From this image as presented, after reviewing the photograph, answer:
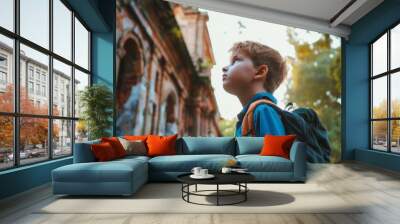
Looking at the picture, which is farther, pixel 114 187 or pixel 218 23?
pixel 218 23

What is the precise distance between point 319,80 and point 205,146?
404cm

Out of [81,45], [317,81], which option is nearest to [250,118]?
[317,81]

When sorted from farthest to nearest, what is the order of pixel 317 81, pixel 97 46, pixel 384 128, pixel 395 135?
1. pixel 317 81
2. pixel 97 46
3. pixel 384 128
4. pixel 395 135

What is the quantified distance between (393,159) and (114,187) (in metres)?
5.63

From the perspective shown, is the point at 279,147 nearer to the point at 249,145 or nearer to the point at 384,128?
the point at 249,145

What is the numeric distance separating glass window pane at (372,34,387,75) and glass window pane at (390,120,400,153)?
129 cm

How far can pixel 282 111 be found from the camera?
8.97 m

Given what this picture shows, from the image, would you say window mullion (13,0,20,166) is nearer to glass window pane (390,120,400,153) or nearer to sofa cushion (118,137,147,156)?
sofa cushion (118,137,147,156)

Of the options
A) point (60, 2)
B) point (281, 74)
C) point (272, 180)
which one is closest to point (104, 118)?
point (60, 2)

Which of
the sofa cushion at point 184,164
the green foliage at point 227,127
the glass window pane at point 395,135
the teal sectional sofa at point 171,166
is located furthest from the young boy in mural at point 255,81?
the sofa cushion at point 184,164

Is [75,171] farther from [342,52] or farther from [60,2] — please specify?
[342,52]

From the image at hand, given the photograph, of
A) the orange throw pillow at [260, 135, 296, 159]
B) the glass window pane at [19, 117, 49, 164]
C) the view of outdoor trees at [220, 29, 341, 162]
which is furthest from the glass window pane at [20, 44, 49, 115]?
the view of outdoor trees at [220, 29, 341, 162]

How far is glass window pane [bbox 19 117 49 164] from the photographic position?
207 inches

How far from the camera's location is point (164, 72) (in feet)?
29.8
